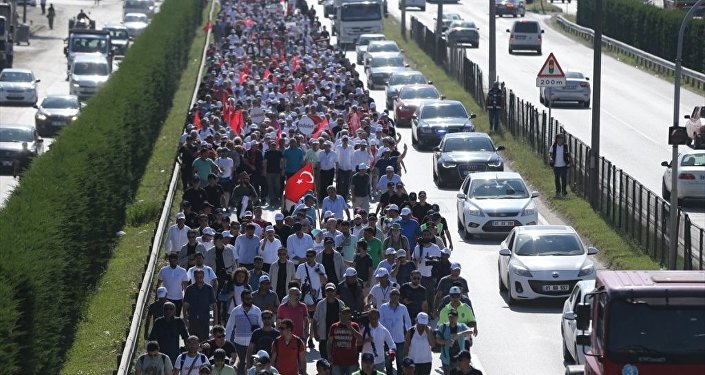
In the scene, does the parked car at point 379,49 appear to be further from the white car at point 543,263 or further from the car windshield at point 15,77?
the white car at point 543,263

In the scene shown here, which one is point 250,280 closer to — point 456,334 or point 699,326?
point 456,334

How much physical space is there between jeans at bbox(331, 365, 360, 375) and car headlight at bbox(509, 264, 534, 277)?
275 inches

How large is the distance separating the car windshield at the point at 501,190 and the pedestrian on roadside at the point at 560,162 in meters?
3.51

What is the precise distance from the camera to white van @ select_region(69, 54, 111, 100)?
6294cm

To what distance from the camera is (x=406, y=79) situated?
54250 mm

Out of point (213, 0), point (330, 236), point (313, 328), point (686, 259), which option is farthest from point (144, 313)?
point (213, 0)

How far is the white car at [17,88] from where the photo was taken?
202ft

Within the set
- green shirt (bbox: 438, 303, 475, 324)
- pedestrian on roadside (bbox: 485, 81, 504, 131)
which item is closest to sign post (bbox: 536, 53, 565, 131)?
pedestrian on roadside (bbox: 485, 81, 504, 131)

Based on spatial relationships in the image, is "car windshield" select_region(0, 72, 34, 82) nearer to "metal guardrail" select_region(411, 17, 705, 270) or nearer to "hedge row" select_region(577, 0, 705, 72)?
"hedge row" select_region(577, 0, 705, 72)

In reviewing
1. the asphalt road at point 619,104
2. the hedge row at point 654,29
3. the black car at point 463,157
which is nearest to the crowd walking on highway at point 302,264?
the black car at point 463,157

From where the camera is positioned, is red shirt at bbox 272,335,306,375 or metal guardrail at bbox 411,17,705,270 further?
metal guardrail at bbox 411,17,705,270

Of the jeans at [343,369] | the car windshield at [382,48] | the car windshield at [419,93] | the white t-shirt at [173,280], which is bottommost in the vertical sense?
the car windshield at [382,48]

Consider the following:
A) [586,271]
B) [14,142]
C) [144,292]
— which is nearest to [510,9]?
[14,142]

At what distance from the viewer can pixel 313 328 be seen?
20.2 m
